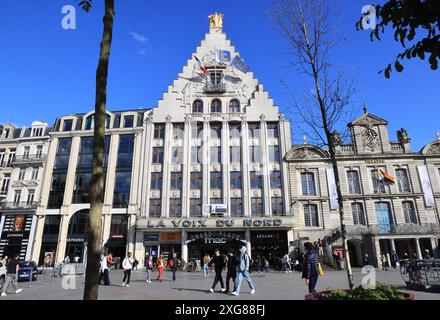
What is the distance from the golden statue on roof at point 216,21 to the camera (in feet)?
140

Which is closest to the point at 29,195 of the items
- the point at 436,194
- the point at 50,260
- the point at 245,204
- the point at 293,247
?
the point at 50,260

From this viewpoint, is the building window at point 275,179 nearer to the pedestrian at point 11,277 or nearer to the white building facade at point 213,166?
the white building facade at point 213,166

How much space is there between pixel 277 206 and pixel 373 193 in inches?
409

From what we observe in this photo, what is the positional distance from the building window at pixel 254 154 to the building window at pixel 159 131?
11.0 metres

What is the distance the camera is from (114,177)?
1467 inches

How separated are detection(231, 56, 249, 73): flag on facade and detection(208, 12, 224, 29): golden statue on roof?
607 cm

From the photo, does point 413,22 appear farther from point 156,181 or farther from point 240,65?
point 240,65

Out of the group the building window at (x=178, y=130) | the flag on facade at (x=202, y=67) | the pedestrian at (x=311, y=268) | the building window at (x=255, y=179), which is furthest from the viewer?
Answer: the flag on facade at (x=202, y=67)

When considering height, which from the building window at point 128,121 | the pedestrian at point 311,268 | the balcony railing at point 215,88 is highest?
the balcony railing at point 215,88

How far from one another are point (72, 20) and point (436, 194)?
3770cm

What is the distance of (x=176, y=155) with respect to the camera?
3716 cm

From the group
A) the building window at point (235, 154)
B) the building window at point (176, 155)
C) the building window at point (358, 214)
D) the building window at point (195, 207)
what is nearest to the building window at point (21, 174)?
the building window at point (176, 155)

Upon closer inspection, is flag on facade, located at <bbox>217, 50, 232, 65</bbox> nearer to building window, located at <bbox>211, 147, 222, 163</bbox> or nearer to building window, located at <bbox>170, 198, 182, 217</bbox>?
building window, located at <bbox>211, 147, 222, 163</bbox>

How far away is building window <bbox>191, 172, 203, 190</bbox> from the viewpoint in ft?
117
